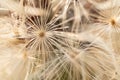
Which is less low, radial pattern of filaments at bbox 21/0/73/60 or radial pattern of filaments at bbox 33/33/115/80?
radial pattern of filaments at bbox 21/0/73/60

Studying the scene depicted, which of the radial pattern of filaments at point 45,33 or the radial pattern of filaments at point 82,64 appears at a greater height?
the radial pattern of filaments at point 45,33

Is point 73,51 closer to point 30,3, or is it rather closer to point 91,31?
point 91,31

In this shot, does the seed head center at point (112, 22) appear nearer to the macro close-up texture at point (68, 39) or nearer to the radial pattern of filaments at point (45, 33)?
the macro close-up texture at point (68, 39)

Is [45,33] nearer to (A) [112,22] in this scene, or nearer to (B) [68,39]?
(B) [68,39]

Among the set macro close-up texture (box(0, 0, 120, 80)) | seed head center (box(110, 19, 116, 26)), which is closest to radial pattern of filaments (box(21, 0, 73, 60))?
macro close-up texture (box(0, 0, 120, 80))

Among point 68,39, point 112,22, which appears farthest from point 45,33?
point 112,22

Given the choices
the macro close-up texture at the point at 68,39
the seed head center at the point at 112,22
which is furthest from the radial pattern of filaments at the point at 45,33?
the seed head center at the point at 112,22

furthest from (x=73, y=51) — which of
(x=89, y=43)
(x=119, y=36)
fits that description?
(x=119, y=36)

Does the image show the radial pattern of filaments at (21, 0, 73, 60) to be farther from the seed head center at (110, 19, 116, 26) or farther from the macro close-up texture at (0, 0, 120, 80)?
the seed head center at (110, 19, 116, 26)
